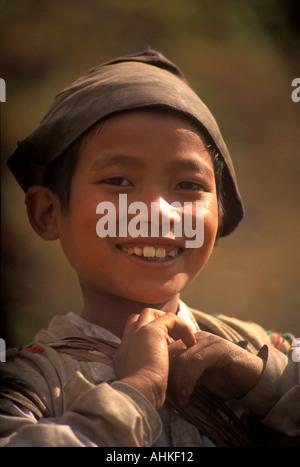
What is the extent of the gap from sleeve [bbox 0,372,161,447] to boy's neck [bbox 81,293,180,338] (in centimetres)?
32

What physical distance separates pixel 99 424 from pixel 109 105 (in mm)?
644

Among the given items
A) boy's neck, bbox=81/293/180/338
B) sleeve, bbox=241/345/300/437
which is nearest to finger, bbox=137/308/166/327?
boy's neck, bbox=81/293/180/338

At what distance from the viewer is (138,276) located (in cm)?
125

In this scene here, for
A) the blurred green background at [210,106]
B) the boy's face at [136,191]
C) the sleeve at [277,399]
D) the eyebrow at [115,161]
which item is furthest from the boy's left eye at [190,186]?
the blurred green background at [210,106]

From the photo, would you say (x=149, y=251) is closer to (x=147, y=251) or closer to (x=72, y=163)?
(x=147, y=251)

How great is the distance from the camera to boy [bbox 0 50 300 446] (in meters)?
1.12

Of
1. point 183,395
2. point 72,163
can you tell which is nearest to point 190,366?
point 183,395

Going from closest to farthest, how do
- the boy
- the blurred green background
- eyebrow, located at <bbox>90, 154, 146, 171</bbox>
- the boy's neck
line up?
1. the boy
2. eyebrow, located at <bbox>90, 154, 146, 171</bbox>
3. the boy's neck
4. the blurred green background

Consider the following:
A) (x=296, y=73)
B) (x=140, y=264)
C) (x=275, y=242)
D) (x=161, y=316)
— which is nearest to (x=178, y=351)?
(x=161, y=316)

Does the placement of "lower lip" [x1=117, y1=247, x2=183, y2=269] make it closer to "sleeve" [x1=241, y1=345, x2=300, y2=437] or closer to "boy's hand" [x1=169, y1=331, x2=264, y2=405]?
"boy's hand" [x1=169, y1=331, x2=264, y2=405]

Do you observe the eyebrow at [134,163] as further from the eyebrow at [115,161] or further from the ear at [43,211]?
the ear at [43,211]

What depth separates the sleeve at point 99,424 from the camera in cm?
96

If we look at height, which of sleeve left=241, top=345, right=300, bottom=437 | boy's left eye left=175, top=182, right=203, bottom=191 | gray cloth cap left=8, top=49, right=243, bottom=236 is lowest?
sleeve left=241, top=345, right=300, bottom=437
